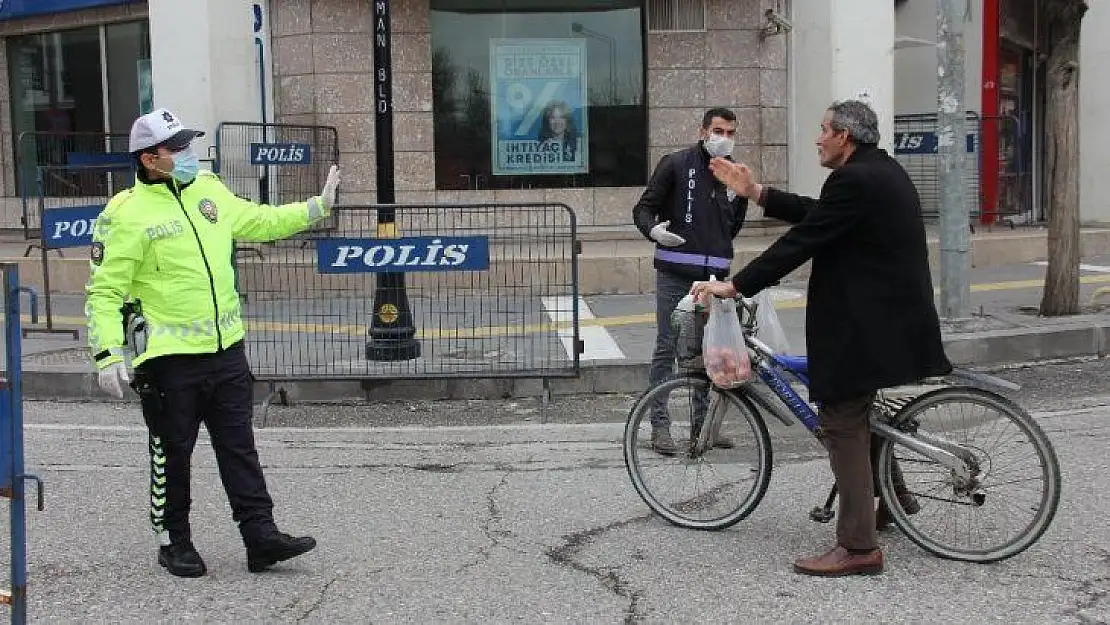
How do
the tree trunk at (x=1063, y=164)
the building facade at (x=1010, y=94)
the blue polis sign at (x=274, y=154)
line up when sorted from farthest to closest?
the building facade at (x=1010, y=94)
the blue polis sign at (x=274, y=154)
the tree trunk at (x=1063, y=164)

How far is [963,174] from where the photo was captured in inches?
402

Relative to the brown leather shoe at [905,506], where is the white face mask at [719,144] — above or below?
above

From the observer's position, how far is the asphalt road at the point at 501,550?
15.5 feet

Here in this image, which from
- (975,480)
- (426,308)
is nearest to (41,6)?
(426,308)

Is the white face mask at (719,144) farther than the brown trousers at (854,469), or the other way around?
the white face mask at (719,144)

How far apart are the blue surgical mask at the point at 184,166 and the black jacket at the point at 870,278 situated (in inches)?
97.2

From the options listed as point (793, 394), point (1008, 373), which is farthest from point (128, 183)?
point (793, 394)

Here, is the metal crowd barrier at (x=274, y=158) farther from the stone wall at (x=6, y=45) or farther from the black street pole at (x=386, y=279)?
the black street pole at (x=386, y=279)

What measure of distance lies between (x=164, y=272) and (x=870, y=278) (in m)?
2.86

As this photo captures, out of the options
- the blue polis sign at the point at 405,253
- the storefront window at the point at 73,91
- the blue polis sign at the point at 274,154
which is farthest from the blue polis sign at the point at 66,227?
the storefront window at the point at 73,91

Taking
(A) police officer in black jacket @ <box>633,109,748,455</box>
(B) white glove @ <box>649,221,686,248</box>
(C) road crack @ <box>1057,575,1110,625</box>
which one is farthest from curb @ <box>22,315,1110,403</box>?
(C) road crack @ <box>1057,575,1110,625</box>

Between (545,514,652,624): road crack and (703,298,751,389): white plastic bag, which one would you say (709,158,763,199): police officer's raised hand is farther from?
(545,514,652,624): road crack

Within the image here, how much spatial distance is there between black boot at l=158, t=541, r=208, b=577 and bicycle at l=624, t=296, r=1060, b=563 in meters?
2.01

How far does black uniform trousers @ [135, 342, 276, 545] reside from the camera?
5.05 metres
